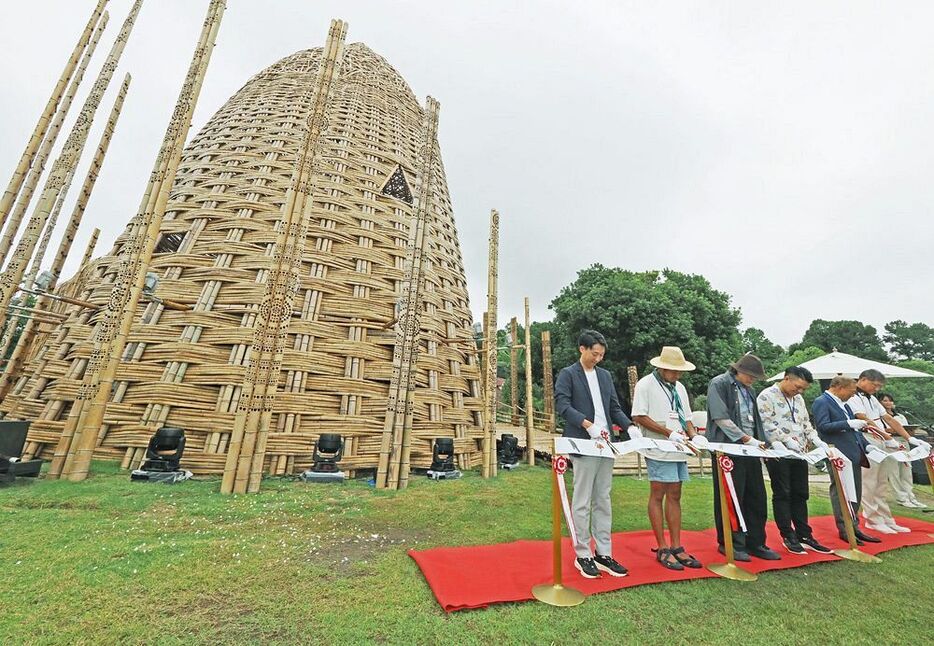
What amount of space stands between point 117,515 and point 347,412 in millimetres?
2374

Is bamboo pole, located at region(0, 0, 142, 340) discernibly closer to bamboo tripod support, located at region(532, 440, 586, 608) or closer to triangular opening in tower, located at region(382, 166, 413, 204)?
triangular opening in tower, located at region(382, 166, 413, 204)

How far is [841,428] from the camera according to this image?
4242 mm

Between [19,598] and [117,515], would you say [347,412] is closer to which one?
[117,515]

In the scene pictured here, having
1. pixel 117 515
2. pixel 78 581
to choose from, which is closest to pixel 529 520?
pixel 78 581

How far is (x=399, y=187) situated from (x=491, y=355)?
3870 millimetres

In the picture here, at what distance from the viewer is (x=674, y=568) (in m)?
2.83

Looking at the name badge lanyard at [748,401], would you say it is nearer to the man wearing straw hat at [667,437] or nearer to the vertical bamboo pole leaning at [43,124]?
the man wearing straw hat at [667,437]

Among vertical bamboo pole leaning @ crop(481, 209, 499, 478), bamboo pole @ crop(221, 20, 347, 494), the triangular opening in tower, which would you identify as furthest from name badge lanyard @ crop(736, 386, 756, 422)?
the triangular opening in tower

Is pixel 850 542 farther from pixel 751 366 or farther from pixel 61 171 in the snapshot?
pixel 61 171

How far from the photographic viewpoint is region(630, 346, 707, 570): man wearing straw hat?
295 cm

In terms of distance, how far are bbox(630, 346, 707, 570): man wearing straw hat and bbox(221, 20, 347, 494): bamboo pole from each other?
3.73 meters

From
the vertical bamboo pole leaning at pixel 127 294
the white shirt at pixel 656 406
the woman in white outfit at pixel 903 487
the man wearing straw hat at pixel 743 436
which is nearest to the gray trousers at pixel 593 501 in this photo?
the white shirt at pixel 656 406

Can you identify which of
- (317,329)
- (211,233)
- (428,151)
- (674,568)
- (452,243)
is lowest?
(674,568)

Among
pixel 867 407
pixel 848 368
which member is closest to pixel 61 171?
pixel 867 407
